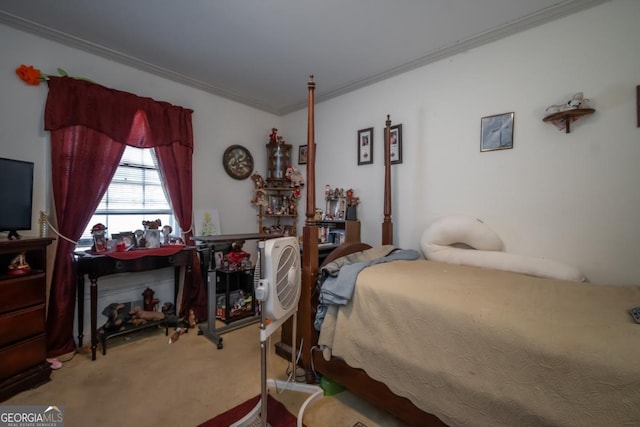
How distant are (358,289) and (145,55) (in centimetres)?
280

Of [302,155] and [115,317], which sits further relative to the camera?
[302,155]

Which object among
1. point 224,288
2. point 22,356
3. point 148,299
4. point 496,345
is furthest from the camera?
point 224,288

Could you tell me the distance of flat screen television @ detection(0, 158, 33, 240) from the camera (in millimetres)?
1817

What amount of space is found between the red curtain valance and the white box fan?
205cm

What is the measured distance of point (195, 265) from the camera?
2906 mm

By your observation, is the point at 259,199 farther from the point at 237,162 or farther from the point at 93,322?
the point at 93,322

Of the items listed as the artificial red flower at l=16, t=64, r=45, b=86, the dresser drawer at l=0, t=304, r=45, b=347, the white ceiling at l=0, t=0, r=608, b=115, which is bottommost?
the dresser drawer at l=0, t=304, r=45, b=347

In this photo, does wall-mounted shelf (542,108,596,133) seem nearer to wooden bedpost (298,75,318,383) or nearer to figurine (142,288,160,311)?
wooden bedpost (298,75,318,383)

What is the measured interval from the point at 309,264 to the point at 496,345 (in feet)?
3.56

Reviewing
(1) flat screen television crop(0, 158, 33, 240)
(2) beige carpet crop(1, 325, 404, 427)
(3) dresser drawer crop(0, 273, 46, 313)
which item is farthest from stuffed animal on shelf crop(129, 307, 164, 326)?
(1) flat screen television crop(0, 158, 33, 240)

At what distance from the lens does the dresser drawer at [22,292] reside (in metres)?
1.68

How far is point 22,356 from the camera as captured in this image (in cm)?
174

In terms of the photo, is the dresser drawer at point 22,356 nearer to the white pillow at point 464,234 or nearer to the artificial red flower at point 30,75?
the artificial red flower at point 30,75

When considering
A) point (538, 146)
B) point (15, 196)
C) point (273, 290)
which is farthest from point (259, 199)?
point (538, 146)
